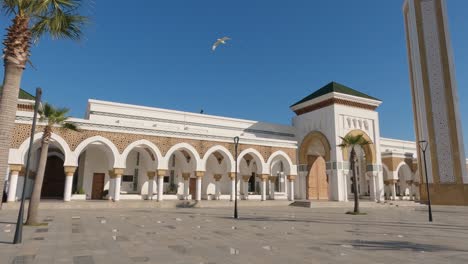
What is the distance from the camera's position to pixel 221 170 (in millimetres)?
28234

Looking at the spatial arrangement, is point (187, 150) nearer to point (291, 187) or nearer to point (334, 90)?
point (291, 187)

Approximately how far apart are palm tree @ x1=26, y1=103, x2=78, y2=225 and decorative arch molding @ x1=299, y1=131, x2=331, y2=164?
23451 mm

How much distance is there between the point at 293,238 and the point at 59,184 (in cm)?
2423

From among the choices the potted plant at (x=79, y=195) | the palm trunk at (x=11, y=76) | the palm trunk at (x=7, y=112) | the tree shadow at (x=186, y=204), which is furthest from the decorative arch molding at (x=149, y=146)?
the palm trunk at (x=7, y=112)

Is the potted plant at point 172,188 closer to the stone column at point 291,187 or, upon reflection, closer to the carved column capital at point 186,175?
the carved column capital at point 186,175

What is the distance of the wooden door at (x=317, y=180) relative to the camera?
32094mm

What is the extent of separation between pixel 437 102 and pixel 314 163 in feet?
40.7

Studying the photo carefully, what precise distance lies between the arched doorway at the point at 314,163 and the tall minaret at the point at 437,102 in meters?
8.96

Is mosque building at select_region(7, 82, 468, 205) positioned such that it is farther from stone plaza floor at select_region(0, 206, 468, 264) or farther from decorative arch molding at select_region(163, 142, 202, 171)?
stone plaza floor at select_region(0, 206, 468, 264)

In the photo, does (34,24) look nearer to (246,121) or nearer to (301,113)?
(246,121)

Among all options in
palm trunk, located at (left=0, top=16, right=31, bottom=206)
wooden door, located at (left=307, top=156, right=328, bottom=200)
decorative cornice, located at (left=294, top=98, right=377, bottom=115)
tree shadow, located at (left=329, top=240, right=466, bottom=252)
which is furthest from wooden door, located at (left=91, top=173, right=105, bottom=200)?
decorative cornice, located at (left=294, top=98, right=377, bottom=115)

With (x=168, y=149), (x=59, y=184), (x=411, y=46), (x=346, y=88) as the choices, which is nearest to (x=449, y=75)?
(x=411, y=46)

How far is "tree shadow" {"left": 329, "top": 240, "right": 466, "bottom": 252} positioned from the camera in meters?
7.92

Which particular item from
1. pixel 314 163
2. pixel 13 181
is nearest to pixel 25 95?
pixel 13 181
